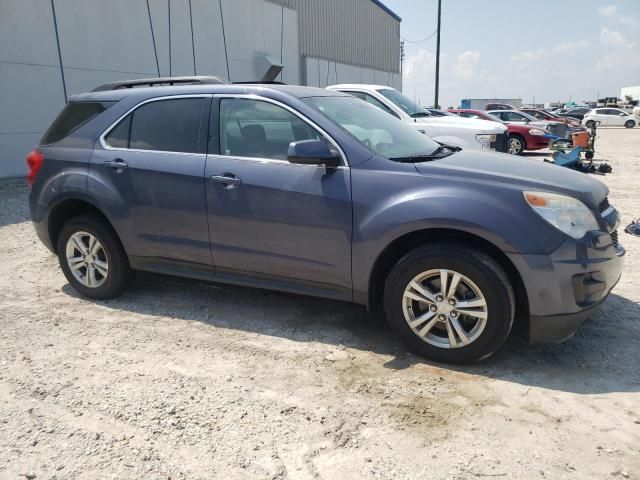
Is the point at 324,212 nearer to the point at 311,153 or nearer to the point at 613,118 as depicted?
the point at 311,153

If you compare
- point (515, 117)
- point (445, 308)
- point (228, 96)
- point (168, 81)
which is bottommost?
point (445, 308)

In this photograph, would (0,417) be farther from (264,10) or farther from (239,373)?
(264,10)

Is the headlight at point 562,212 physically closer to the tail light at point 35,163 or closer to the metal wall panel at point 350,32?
the tail light at point 35,163

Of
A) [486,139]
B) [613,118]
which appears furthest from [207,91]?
[613,118]

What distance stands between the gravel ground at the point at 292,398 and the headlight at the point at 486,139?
6257mm

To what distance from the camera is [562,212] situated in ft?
10.1

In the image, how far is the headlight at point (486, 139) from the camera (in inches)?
404

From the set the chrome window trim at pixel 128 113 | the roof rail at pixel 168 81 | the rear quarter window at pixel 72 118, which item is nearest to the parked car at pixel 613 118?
the roof rail at pixel 168 81

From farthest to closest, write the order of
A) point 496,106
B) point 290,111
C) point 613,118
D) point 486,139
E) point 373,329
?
point 613,118 < point 496,106 < point 486,139 < point 373,329 < point 290,111

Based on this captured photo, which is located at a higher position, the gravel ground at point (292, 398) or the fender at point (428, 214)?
the fender at point (428, 214)

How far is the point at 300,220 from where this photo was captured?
3.56 metres

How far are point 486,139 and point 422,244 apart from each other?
7800mm

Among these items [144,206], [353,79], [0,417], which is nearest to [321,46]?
[353,79]

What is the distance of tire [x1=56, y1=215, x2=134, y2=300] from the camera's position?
4.39 metres
